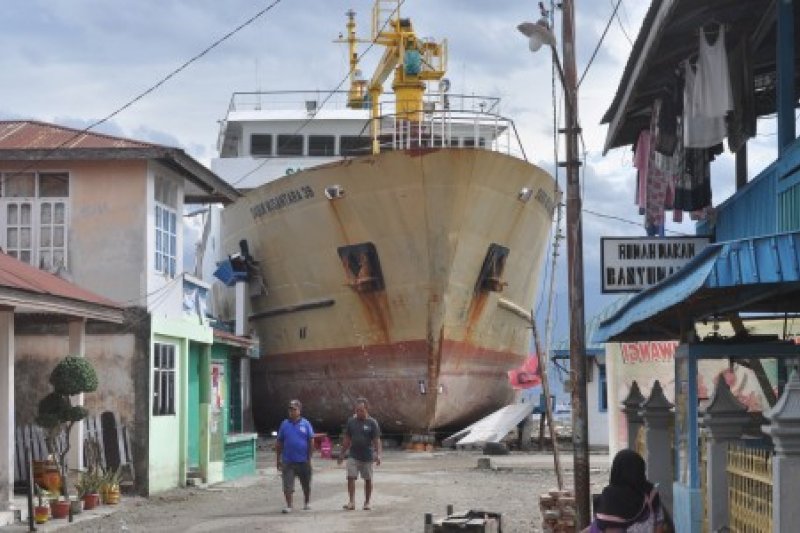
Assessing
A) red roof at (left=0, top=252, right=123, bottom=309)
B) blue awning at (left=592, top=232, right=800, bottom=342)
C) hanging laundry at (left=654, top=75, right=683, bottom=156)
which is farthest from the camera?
red roof at (left=0, top=252, right=123, bottom=309)

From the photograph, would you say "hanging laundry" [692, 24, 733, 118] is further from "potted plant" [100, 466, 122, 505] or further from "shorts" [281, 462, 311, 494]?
"potted plant" [100, 466, 122, 505]

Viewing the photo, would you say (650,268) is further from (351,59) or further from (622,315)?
(351,59)

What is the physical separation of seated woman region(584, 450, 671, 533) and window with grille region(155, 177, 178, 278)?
13757 mm

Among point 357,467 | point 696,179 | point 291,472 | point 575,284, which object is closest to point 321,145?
point 357,467

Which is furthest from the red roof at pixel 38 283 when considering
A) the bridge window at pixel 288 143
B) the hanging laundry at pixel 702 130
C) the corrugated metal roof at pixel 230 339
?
the bridge window at pixel 288 143

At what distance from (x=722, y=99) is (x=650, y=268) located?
1512 mm

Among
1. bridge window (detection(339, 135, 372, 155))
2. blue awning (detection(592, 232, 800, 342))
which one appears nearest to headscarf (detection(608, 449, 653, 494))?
blue awning (detection(592, 232, 800, 342))

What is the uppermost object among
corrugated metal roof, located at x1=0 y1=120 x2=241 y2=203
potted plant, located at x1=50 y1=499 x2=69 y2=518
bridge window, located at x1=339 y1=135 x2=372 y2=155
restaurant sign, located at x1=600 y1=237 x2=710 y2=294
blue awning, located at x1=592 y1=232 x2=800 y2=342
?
bridge window, located at x1=339 y1=135 x2=372 y2=155

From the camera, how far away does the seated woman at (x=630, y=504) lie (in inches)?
283

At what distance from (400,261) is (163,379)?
36.5 ft

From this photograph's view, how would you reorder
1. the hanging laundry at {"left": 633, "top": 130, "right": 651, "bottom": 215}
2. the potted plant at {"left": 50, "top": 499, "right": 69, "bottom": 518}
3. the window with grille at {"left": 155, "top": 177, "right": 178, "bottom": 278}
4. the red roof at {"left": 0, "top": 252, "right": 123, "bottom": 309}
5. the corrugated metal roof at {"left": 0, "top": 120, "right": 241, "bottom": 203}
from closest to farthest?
the hanging laundry at {"left": 633, "top": 130, "right": 651, "bottom": 215} < the red roof at {"left": 0, "top": 252, "right": 123, "bottom": 309} < the potted plant at {"left": 50, "top": 499, "right": 69, "bottom": 518} < the corrugated metal roof at {"left": 0, "top": 120, "right": 241, "bottom": 203} < the window with grille at {"left": 155, "top": 177, "right": 178, "bottom": 278}

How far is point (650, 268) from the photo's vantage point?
35.7 ft

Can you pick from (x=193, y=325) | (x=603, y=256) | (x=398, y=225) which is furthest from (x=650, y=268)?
(x=398, y=225)

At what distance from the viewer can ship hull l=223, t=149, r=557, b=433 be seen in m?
30.2
